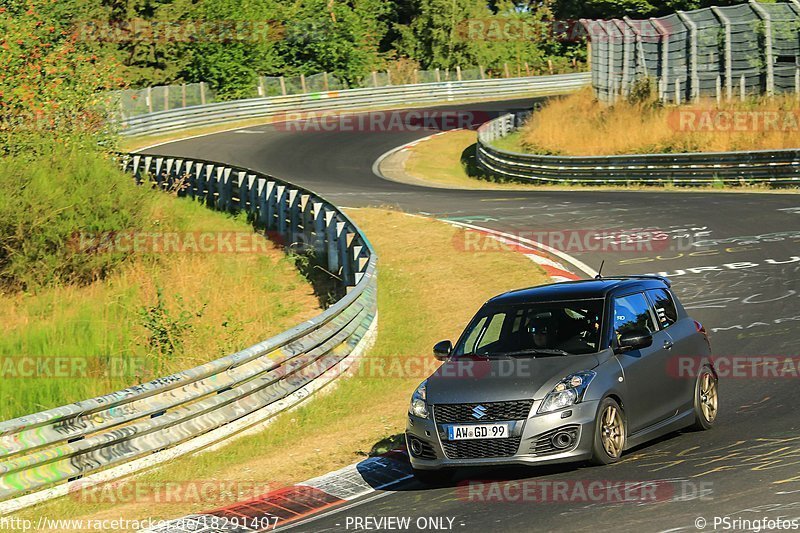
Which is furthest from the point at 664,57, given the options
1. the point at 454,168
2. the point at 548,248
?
the point at 548,248

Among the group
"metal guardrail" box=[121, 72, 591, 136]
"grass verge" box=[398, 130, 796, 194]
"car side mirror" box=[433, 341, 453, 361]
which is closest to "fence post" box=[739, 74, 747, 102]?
"grass verge" box=[398, 130, 796, 194]

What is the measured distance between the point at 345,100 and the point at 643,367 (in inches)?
1820

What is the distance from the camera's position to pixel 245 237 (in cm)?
2462

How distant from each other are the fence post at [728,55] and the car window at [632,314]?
26.6 metres

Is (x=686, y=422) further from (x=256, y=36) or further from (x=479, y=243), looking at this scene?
(x=256, y=36)

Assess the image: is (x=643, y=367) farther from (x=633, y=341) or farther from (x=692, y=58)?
(x=692, y=58)

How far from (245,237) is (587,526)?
18.2 metres

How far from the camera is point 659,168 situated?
96.2ft

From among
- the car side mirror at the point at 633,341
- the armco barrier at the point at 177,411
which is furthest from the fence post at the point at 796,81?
the car side mirror at the point at 633,341

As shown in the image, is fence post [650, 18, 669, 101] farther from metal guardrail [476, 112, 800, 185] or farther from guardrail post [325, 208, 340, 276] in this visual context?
guardrail post [325, 208, 340, 276]

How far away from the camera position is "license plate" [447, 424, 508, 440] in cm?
867

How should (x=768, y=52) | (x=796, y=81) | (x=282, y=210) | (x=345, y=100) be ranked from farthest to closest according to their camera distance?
(x=345, y=100) < (x=768, y=52) < (x=796, y=81) < (x=282, y=210)

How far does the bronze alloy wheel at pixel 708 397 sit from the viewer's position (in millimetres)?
10352

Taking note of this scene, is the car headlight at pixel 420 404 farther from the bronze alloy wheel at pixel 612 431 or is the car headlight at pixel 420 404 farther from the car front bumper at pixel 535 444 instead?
the bronze alloy wheel at pixel 612 431
